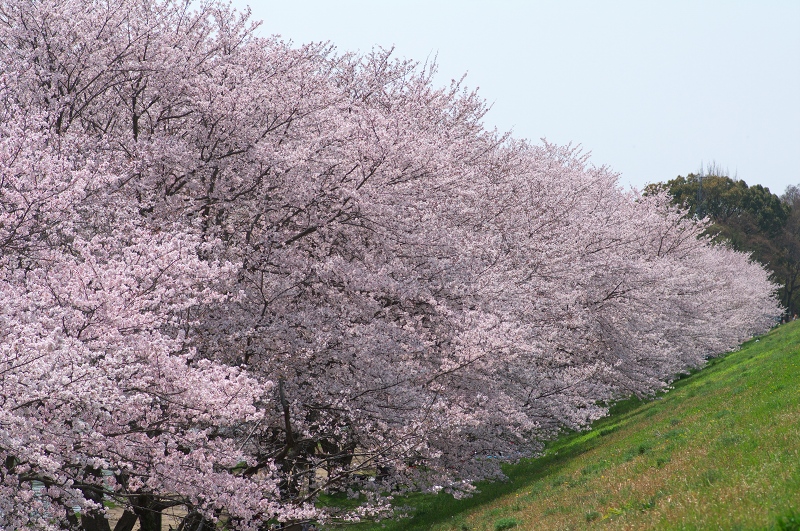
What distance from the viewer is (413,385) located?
14602 mm

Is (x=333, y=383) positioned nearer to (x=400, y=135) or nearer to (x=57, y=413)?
(x=400, y=135)

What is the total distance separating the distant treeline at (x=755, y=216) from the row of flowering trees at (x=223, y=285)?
245ft

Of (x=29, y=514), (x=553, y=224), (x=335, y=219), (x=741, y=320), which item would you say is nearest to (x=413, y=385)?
(x=335, y=219)

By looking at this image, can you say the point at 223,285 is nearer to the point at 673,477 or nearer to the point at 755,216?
the point at 673,477

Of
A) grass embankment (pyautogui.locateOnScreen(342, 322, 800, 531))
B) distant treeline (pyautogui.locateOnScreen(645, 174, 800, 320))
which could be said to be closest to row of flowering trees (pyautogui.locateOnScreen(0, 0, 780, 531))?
grass embankment (pyautogui.locateOnScreen(342, 322, 800, 531))

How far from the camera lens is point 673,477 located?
9.95 meters

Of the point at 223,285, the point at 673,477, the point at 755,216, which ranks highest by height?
the point at 755,216

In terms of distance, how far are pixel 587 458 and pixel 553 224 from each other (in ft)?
26.7

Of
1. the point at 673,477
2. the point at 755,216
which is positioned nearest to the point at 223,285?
the point at 673,477

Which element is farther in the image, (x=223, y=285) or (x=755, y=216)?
(x=755, y=216)

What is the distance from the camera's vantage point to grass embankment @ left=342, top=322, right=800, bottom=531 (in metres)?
7.21

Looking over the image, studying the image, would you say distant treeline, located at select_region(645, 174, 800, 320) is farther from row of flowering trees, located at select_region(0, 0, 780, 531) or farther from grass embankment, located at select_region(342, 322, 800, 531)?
row of flowering trees, located at select_region(0, 0, 780, 531)

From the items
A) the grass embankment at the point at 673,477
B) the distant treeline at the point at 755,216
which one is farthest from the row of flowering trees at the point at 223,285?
the distant treeline at the point at 755,216

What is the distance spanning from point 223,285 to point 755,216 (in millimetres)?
85450
